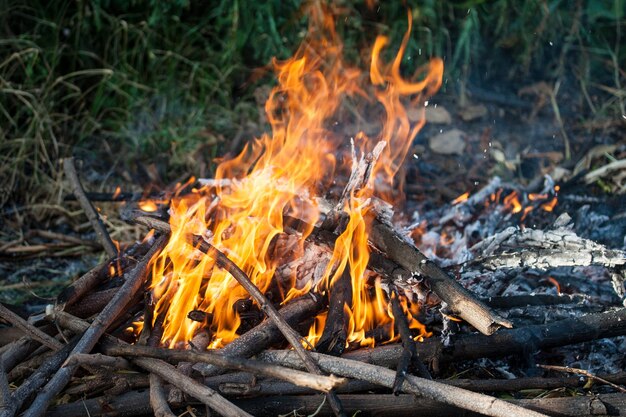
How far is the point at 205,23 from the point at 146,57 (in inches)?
21.8

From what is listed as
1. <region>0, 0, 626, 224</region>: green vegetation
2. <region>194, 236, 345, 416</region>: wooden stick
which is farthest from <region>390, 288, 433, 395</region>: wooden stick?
<region>0, 0, 626, 224</region>: green vegetation

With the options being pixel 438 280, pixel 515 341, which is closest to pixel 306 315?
pixel 438 280

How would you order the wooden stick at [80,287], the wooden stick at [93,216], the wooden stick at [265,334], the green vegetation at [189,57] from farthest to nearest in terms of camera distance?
the green vegetation at [189,57] < the wooden stick at [93,216] < the wooden stick at [80,287] < the wooden stick at [265,334]

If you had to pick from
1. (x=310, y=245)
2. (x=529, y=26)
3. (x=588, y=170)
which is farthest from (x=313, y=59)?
(x=310, y=245)

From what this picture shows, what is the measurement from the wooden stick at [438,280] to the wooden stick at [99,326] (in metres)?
0.93

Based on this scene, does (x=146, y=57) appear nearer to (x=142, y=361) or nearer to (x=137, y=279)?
(x=137, y=279)

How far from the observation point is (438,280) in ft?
9.26

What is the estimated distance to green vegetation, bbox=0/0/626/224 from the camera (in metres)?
5.65

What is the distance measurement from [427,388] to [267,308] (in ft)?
2.17

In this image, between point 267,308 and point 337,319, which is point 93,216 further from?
point 337,319

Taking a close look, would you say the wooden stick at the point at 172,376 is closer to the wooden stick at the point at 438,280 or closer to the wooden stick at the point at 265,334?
the wooden stick at the point at 265,334

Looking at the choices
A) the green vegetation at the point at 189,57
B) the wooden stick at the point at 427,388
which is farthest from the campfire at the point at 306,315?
the green vegetation at the point at 189,57

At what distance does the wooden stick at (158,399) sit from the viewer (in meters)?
2.51

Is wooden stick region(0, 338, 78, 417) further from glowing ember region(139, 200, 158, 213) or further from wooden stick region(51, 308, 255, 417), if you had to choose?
glowing ember region(139, 200, 158, 213)
